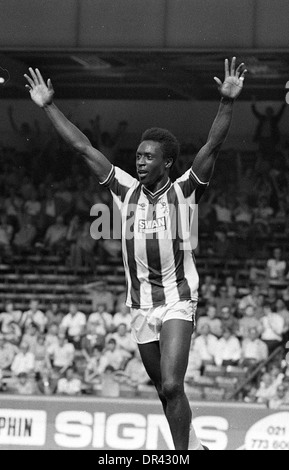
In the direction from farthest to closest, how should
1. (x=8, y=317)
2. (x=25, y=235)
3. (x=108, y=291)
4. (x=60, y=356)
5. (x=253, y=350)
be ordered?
(x=25, y=235) → (x=108, y=291) → (x=8, y=317) → (x=60, y=356) → (x=253, y=350)

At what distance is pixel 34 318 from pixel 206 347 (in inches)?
134

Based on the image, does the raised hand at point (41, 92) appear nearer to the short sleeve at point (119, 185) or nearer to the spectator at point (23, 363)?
the short sleeve at point (119, 185)

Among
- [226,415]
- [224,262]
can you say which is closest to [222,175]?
[224,262]

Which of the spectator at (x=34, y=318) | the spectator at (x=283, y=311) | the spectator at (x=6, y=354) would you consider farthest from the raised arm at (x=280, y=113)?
the spectator at (x=6, y=354)

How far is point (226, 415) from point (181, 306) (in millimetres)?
6349

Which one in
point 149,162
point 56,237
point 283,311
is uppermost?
point 56,237

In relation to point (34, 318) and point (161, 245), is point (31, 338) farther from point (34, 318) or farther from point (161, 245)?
point (161, 245)

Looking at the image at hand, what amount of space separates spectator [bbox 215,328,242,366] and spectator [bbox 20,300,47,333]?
10.6 feet

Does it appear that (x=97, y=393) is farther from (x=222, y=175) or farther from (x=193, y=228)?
(x=193, y=228)

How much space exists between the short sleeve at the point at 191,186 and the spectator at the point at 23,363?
10.2 meters

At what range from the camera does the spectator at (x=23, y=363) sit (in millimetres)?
17234

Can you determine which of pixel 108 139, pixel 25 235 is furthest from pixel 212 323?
pixel 108 139

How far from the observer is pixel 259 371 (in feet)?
54.7

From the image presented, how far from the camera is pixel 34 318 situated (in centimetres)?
1858
